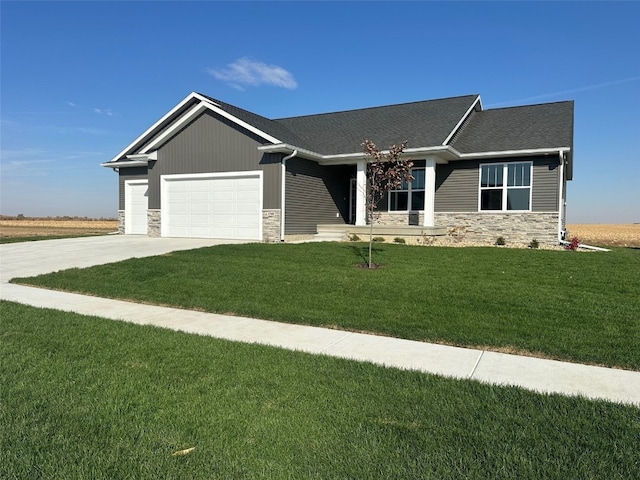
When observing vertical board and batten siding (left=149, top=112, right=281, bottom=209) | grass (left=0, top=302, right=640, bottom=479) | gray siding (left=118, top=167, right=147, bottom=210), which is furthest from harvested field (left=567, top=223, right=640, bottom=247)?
gray siding (left=118, top=167, right=147, bottom=210)

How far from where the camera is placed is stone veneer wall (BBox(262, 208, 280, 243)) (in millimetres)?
16031

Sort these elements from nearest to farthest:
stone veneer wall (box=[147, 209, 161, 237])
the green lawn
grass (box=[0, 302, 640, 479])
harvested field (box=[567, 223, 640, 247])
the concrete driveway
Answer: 1. grass (box=[0, 302, 640, 479])
2. the green lawn
3. the concrete driveway
4. stone veneer wall (box=[147, 209, 161, 237])
5. harvested field (box=[567, 223, 640, 247])

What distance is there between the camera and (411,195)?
17922mm

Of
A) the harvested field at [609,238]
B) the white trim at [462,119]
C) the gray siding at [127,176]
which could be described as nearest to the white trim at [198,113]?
the gray siding at [127,176]

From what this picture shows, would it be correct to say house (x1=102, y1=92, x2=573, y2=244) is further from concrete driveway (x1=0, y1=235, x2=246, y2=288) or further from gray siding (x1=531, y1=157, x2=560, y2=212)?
concrete driveway (x1=0, y1=235, x2=246, y2=288)

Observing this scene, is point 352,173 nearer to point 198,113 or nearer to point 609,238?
point 198,113

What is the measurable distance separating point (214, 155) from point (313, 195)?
427 centimetres

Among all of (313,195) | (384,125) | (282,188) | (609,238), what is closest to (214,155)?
(282,188)

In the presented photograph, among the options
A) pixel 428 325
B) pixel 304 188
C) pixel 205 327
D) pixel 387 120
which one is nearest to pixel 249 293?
pixel 205 327

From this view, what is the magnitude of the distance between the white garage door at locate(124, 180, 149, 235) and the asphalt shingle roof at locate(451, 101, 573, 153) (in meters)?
14.8

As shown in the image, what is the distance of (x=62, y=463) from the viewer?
265cm

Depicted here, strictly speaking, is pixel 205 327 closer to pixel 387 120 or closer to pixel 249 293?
pixel 249 293

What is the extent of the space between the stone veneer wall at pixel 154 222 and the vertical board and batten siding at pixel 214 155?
1.04 feet

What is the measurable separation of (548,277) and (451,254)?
3280mm
